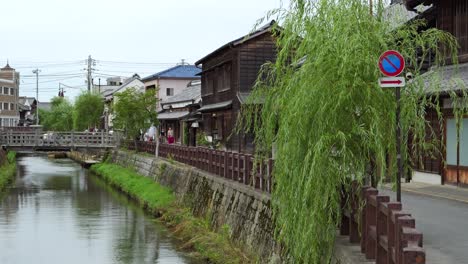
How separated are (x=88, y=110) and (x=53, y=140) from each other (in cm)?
2843

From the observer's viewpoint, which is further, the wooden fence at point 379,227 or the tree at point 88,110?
the tree at point 88,110

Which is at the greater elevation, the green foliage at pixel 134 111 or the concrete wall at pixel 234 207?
the green foliage at pixel 134 111

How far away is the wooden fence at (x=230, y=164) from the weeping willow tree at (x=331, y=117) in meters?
2.87

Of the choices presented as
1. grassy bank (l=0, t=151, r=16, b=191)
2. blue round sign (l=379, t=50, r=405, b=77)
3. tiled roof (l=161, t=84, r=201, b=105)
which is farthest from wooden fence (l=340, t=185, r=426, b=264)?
tiled roof (l=161, t=84, r=201, b=105)

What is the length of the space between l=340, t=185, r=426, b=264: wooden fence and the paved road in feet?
2.71

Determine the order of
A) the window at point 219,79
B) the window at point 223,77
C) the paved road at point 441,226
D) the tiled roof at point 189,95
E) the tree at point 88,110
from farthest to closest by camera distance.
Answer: the tree at point 88,110 < the tiled roof at point 189,95 < the window at point 219,79 < the window at point 223,77 < the paved road at point 441,226

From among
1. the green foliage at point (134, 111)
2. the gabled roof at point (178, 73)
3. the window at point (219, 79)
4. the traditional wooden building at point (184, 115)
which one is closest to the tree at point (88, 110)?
the gabled roof at point (178, 73)

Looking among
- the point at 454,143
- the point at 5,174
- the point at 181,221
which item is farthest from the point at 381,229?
the point at 5,174

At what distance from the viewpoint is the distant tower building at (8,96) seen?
84500 millimetres

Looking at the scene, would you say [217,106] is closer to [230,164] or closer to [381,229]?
[230,164]

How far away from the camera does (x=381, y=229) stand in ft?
26.4

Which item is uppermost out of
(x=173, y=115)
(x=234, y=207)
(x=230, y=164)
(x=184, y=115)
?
(x=173, y=115)

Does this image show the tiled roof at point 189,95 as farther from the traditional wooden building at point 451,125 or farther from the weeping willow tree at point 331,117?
the weeping willow tree at point 331,117

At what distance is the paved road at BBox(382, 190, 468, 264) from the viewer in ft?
28.6
